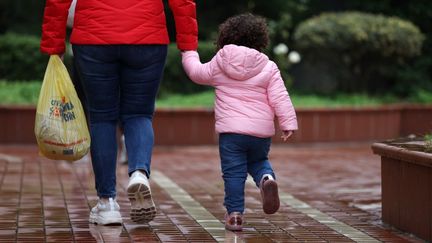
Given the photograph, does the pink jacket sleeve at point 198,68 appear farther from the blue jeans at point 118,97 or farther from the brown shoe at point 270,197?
the brown shoe at point 270,197

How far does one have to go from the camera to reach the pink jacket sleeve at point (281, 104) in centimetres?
589

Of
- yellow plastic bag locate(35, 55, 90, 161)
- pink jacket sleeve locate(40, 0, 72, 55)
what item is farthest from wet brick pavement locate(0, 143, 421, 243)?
pink jacket sleeve locate(40, 0, 72, 55)

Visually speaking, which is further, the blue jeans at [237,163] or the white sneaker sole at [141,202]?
the blue jeans at [237,163]

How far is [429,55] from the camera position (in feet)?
65.5

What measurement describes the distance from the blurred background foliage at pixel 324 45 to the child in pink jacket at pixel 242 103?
9.09 meters

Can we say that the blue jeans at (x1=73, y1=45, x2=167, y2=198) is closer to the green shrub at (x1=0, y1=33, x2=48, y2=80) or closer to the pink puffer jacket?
the pink puffer jacket

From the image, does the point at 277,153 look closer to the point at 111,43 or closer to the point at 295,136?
the point at 295,136

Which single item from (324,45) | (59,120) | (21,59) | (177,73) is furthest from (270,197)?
(21,59)

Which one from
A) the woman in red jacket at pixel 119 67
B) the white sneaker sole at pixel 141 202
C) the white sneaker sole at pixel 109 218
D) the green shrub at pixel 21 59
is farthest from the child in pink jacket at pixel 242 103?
the green shrub at pixel 21 59

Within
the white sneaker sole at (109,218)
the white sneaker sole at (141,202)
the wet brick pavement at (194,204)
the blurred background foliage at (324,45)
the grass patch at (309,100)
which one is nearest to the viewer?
the white sneaker sole at (141,202)

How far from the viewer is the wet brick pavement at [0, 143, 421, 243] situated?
5844 mm

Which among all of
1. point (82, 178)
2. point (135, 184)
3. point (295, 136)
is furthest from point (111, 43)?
point (295, 136)

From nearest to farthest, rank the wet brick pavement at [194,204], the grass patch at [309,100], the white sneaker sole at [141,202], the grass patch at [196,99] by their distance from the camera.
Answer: the white sneaker sole at [141,202], the wet brick pavement at [194,204], the grass patch at [196,99], the grass patch at [309,100]

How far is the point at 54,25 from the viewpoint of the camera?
5914 mm
